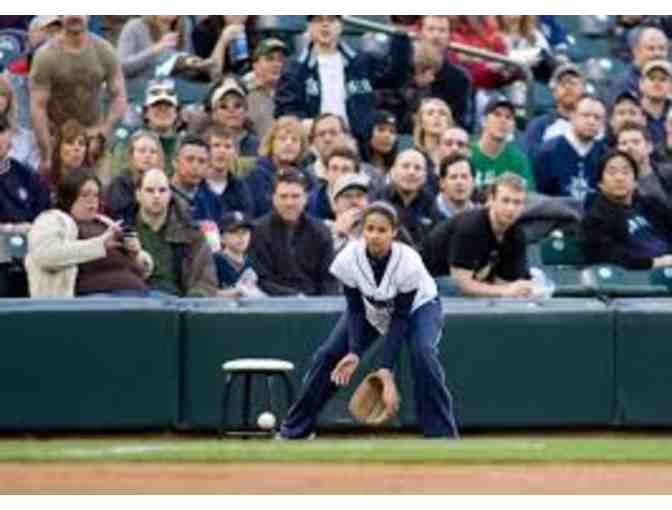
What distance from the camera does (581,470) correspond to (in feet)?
40.7

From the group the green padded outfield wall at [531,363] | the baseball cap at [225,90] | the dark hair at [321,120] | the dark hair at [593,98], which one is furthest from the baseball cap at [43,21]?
the dark hair at [593,98]

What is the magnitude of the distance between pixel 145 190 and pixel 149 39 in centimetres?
286

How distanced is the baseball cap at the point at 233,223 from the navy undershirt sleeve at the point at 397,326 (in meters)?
1.98

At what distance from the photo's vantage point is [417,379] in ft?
45.0

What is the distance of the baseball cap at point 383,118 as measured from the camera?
672 inches

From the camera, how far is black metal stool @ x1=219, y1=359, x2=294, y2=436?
556 inches

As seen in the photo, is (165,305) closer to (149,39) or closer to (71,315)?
(71,315)

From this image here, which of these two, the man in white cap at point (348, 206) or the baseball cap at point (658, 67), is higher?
the baseball cap at point (658, 67)

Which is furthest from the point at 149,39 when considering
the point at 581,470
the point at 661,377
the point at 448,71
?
the point at 581,470

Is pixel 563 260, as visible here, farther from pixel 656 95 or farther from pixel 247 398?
pixel 247 398

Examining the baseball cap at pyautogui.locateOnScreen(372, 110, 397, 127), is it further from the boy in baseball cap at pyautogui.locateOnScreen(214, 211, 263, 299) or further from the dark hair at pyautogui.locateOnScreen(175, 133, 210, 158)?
the boy in baseball cap at pyautogui.locateOnScreen(214, 211, 263, 299)

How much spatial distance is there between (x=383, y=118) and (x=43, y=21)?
248cm

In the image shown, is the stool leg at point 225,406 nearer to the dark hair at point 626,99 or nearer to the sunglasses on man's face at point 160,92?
the sunglasses on man's face at point 160,92

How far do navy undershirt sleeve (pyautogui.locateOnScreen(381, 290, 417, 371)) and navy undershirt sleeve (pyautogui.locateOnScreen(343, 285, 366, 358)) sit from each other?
0.16 meters
